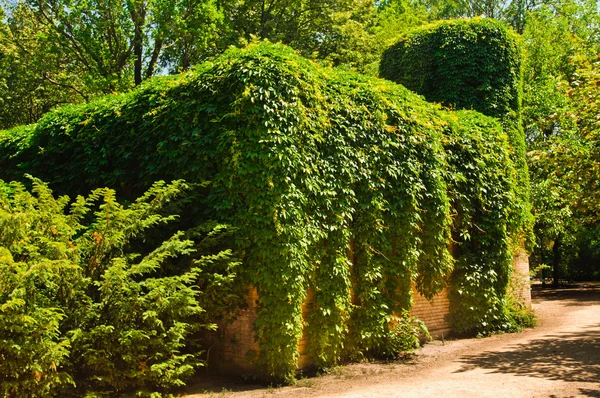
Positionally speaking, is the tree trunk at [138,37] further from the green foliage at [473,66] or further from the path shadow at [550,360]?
the path shadow at [550,360]

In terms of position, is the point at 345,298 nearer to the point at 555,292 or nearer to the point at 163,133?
the point at 163,133

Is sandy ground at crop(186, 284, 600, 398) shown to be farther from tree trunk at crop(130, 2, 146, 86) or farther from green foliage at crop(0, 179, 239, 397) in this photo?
tree trunk at crop(130, 2, 146, 86)

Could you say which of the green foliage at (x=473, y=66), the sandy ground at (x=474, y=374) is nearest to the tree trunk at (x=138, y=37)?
the green foliage at (x=473, y=66)

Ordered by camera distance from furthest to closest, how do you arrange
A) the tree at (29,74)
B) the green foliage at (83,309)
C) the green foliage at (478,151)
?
the tree at (29,74)
the green foliage at (478,151)
the green foliage at (83,309)

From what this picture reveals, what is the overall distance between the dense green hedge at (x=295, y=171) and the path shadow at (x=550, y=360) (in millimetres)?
1703

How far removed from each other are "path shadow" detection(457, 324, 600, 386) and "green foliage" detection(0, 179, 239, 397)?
5.26 meters

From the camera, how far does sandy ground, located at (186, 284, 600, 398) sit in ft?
25.1

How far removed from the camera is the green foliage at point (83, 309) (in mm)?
6030

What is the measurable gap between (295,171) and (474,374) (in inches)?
176

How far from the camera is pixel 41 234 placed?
7.05 metres

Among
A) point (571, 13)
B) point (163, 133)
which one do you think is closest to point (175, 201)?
point (163, 133)

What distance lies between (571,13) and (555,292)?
55.8 ft

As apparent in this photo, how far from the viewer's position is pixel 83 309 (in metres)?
6.90

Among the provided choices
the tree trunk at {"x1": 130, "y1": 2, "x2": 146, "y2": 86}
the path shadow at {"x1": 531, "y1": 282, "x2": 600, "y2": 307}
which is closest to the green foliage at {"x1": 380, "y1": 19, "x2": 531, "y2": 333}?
the path shadow at {"x1": 531, "y1": 282, "x2": 600, "y2": 307}
